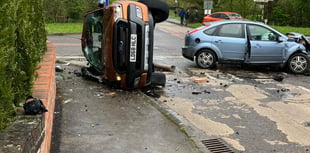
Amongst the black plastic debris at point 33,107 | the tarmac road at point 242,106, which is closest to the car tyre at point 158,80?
the tarmac road at point 242,106

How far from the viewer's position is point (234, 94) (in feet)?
28.9

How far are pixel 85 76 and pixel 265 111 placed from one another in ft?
15.5

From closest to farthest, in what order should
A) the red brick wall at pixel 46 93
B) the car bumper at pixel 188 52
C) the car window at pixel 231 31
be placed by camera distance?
the red brick wall at pixel 46 93 → the car window at pixel 231 31 → the car bumper at pixel 188 52

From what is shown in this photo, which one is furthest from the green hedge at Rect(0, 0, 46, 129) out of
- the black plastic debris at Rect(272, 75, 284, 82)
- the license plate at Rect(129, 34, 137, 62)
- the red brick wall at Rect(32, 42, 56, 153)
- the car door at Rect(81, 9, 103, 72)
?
the black plastic debris at Rect(272, 75, 284, 82)

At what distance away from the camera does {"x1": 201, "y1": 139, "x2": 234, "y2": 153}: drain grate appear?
525cm

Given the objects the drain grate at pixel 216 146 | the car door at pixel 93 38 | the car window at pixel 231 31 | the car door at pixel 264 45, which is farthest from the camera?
the car window at pixel 231 31

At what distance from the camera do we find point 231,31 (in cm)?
1220

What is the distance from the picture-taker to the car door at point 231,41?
12.0 m

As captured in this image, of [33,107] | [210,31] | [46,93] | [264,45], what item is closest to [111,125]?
[46,93]

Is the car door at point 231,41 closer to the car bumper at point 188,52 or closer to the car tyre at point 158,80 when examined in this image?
the car bumper at point 188,52

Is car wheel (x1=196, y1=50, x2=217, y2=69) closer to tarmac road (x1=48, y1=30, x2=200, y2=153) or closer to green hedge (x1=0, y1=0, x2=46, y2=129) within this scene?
tarmac road (x1=48, y1=30, x2=200, y2=153)

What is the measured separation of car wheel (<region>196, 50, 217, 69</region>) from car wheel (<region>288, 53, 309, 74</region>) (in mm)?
2484

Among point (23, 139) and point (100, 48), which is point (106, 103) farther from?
point (23, 139)

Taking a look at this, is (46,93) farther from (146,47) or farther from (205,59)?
(205,59)
